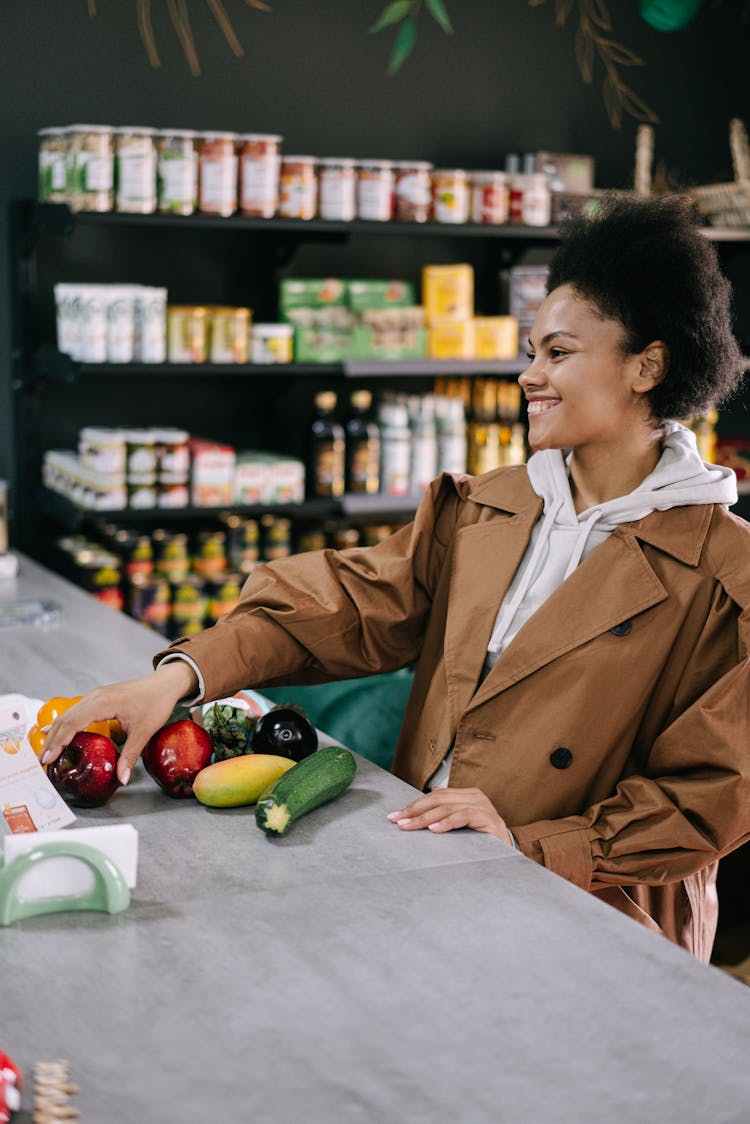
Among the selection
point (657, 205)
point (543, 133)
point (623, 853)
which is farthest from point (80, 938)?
point (543, 133)

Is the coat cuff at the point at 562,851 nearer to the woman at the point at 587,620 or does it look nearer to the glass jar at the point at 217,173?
the woman at the point at 587,620

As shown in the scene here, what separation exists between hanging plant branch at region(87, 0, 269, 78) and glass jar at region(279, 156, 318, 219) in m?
0.61

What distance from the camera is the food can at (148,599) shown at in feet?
13.6

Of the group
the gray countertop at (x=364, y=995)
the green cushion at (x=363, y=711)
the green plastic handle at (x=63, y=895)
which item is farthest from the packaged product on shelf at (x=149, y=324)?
the green plastic handle at (x=63, y=895)

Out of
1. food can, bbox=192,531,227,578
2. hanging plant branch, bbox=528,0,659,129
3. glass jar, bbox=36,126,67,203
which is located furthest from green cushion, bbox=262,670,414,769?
hanging plant branch, bbox=528,0,659,129

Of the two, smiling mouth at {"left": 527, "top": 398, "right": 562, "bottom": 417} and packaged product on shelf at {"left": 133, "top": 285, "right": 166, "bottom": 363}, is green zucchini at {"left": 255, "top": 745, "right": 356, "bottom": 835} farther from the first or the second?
packaged product on shelf at {"left": 133, "top": 285, "right": 166, "bottom": 363}

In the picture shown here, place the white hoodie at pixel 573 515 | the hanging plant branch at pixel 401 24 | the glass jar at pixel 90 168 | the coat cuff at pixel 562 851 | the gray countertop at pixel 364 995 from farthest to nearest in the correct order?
the hanging plant branch at pixel 401 24 → the glass jar at pixel 90 168 → the white hoodie at pixel 573 515 → the coat cuff at pixel 562 851 → the gray countertop at pixel 364 995

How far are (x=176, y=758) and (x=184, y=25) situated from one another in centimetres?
334

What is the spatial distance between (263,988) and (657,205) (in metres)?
1.36

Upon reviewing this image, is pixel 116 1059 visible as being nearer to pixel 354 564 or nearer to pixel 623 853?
pixel 623 853

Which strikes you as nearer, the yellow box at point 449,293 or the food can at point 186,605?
the food can at point 186,605

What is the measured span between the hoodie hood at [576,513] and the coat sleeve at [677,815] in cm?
23

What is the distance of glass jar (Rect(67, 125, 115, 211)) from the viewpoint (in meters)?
3.79

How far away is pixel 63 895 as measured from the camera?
4.72 ft
